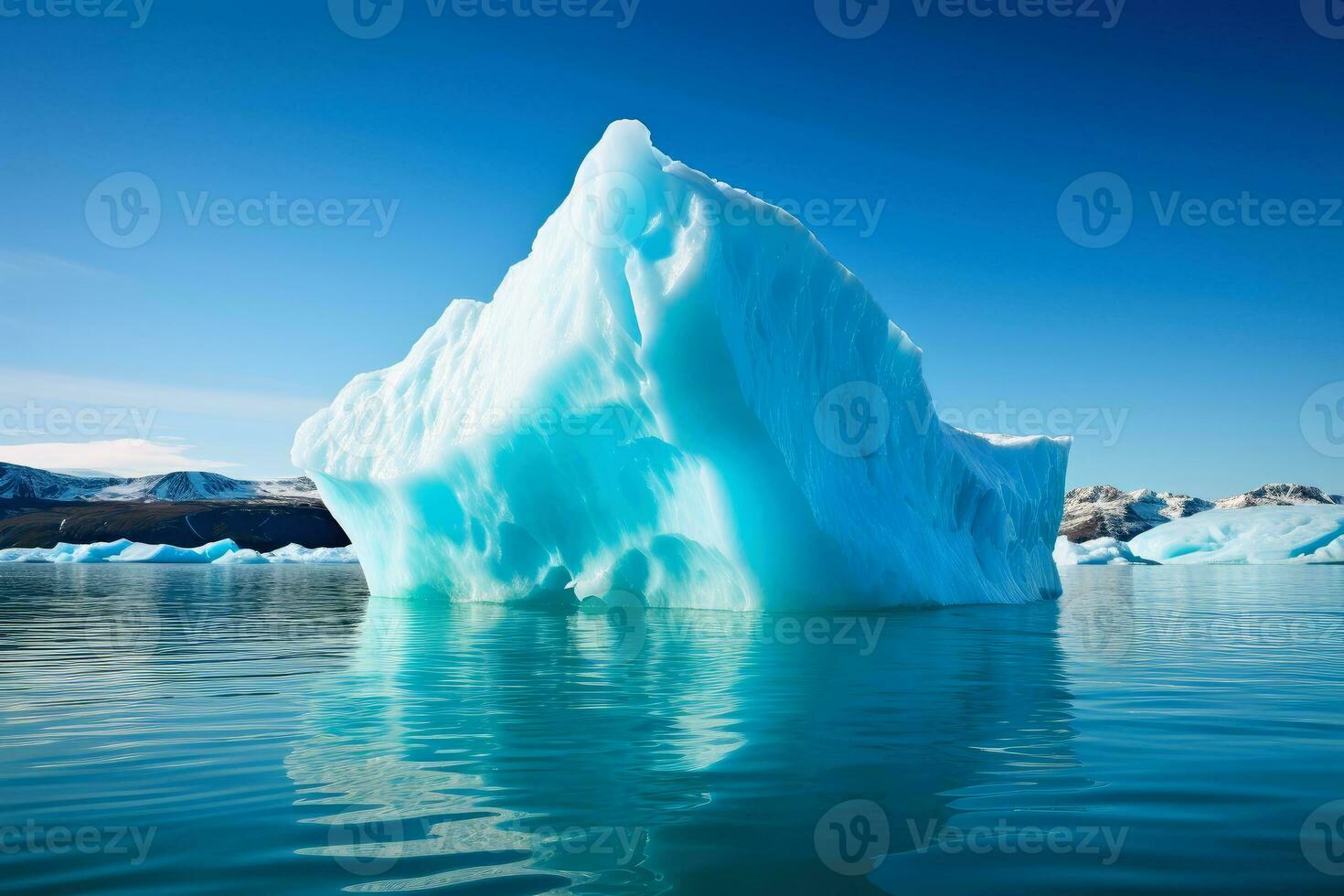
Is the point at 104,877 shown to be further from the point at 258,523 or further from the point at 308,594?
the point at 258,523

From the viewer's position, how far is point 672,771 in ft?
13.3

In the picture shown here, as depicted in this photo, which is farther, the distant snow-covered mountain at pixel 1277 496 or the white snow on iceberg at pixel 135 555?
the distant snow-covered mountain at pixel 1277 496

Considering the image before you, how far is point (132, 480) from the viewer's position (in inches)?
6924

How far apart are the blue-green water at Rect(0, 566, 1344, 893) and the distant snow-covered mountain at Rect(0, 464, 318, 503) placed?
162m

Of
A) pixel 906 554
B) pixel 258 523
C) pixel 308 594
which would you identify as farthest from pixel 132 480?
pixel 906 554

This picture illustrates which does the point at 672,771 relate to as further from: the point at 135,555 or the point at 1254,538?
the point at 135,555

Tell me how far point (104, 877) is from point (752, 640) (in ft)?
26.2

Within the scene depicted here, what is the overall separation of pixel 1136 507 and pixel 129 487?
191829 millimetres

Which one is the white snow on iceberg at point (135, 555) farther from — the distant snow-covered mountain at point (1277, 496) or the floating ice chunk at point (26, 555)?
the distant snow-covered mountain at point (1277, 496)

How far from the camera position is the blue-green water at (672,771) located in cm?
284

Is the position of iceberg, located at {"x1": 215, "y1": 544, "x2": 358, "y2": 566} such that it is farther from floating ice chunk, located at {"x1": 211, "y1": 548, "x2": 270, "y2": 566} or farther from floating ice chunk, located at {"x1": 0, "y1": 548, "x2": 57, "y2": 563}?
floating ice chunk, located at {"x1": 0, "y1": 548, "x2": 57, "y2": 563}

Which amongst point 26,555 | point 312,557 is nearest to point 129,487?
point 26,555

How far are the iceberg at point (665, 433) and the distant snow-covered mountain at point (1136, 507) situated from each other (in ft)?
423

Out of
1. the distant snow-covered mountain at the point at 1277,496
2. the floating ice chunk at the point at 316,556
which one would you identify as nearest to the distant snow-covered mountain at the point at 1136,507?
the distant snow-covered mountain at the point at 1277,496
